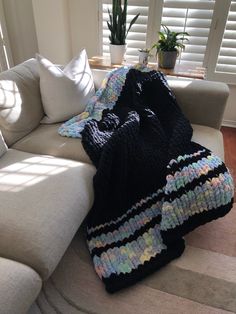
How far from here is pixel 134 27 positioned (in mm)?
2309

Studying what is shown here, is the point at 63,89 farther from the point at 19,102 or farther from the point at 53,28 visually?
the point at 53,28

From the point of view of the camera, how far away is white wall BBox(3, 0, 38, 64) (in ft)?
7.93

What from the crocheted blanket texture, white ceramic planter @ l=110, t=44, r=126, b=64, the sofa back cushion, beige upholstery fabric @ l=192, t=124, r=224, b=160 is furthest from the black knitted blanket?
white ceramic planter @ l=110, t=44, r=126, b=64

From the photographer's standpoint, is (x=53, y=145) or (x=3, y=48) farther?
(x=3, y=48)

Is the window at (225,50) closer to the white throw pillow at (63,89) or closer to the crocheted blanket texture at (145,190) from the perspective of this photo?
the crocheted blanket texture at (145,190)

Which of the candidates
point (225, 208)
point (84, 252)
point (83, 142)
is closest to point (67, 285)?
point (84, 252)

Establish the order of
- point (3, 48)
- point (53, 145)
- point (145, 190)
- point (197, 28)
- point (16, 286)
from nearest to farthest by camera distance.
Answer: point (16, 286)
point (145, 190)
point (53, 145)
point (197, 28)
point (3, 48)

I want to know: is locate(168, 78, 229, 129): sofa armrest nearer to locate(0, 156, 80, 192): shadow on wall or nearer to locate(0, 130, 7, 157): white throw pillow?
locate(0, 156, 80, 192): shadow on wall

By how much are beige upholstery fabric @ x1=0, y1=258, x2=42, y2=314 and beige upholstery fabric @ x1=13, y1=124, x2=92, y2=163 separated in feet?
2.13

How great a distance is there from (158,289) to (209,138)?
2.90 ft

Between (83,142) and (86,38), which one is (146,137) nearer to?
(83,142)

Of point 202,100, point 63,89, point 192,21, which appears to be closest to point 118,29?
point 192,21

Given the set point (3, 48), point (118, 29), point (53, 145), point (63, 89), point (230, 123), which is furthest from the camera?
point (230, 123)

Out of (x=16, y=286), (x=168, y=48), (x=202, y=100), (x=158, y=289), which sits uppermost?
(x=168, y=48)
